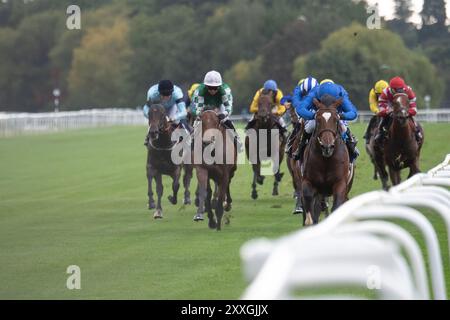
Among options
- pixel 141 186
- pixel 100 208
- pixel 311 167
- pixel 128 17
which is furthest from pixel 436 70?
pixel 311 167

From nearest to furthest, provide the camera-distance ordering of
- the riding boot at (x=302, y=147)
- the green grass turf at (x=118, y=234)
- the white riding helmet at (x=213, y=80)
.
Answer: the green grass turf at (x=118, y=234)
the riding boot at (x=302, y=147)
the white riding helmet at (x=213, y=80)

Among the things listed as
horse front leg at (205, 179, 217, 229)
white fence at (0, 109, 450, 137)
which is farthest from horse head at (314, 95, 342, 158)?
white fence at (0, 109, 450, 137)

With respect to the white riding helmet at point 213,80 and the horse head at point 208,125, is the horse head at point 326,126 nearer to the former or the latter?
the horse head at point 208,125

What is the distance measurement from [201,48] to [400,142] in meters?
75.6

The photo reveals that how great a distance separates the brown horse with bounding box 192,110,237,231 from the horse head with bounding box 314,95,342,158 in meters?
2.21

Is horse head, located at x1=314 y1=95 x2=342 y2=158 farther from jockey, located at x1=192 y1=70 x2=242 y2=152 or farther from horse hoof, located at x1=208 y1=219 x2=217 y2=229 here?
horse hoof, located at x1=208 y1=219 x2=217 y2=229

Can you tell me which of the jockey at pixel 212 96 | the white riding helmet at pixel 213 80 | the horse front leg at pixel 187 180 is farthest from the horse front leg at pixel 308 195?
the horse front leg at pixel 187 180

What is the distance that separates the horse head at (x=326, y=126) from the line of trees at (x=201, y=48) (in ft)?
172

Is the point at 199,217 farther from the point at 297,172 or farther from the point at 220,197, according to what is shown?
the point at 297,172

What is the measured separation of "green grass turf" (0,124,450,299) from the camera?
10430mm

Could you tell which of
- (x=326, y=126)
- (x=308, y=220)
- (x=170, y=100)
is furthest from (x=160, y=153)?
(x=326, y=126)

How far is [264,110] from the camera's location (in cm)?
1986

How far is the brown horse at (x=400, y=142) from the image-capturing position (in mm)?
16719
